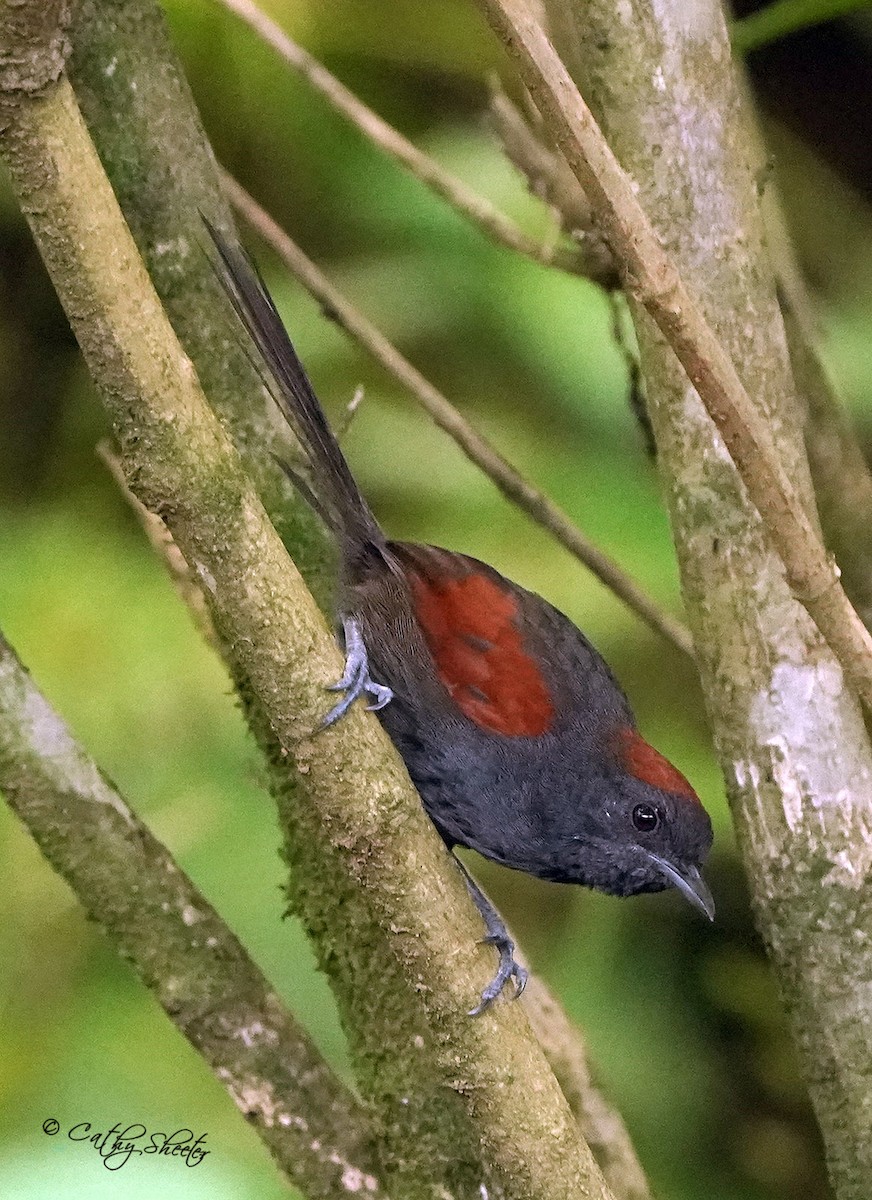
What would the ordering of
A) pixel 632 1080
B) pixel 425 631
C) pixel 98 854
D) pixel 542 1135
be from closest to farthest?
1. pixel 542 1135
2. pixel 98 854
3. pixel 425 631
4. pixel 632 1080

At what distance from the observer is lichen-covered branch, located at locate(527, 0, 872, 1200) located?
1365 mm

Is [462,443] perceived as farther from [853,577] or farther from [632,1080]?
[632,1080]

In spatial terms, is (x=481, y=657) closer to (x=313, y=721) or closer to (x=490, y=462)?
(x=490, y=462)

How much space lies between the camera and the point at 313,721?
1.02 m

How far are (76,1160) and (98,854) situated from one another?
2.06 ft

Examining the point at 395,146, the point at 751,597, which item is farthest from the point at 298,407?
the point at 395,146

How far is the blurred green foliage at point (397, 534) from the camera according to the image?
6.57ft

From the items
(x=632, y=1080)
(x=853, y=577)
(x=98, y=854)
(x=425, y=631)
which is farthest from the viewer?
(x=632, y=1080)

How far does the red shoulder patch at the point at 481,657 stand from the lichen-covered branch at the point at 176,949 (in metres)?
0.41

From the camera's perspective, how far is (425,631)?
150cm

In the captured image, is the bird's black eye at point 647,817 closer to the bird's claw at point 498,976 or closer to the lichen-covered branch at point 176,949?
the bird's claw at point 498,976

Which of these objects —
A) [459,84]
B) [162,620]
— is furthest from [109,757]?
[459,84]

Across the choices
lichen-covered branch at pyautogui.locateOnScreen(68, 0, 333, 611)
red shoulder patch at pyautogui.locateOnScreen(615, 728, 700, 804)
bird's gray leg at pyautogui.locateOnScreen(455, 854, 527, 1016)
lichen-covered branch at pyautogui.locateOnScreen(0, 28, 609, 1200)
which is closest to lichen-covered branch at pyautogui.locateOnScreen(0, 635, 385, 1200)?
lichen-covered branch at pyautogui.locateOnScreen(0, 28, 609, 1200)

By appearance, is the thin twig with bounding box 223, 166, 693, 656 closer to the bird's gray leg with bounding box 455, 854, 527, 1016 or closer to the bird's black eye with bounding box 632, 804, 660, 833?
the bird's black eye with bounding box 632, 804, 660, 833
